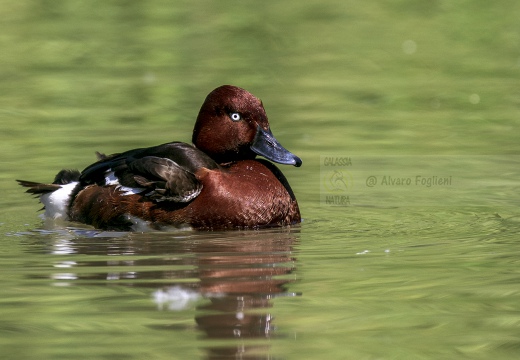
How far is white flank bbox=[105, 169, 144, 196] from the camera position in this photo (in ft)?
26.7

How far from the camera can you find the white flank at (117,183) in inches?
320

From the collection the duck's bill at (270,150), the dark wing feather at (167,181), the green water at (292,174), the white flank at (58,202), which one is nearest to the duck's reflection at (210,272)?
the green water at (292,174)

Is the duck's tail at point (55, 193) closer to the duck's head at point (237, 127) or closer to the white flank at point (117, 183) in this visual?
the white flank at point (117, 183)

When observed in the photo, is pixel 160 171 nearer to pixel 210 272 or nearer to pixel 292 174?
pixel 210 272

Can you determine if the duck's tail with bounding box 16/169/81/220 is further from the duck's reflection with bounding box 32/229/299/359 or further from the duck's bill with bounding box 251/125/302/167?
the duck's bill with bounding box 251/125/302/167

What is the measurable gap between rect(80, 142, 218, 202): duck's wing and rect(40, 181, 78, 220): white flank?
352 millimetres

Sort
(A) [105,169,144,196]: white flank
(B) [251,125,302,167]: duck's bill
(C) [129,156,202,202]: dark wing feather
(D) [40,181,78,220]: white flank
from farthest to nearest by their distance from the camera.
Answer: (D) [40,181,78,220]: white flank → (B) [251,125,302,167]: duck's bill → (A) [105,169,144,196]: white flank → (C) [129,156,202,202]: dark wing feather

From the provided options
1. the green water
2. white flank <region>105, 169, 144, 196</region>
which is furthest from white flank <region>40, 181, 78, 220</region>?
white flank <region>105, 169, 144, 196</region>

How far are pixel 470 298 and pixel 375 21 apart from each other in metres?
10.5

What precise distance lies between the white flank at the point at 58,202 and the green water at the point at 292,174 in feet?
0.55

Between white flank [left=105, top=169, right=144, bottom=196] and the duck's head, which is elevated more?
the duck's head

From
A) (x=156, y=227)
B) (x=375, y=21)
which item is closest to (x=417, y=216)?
(x=156, y=227)

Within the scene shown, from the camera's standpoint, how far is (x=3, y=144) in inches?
430

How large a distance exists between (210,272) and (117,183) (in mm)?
1863
